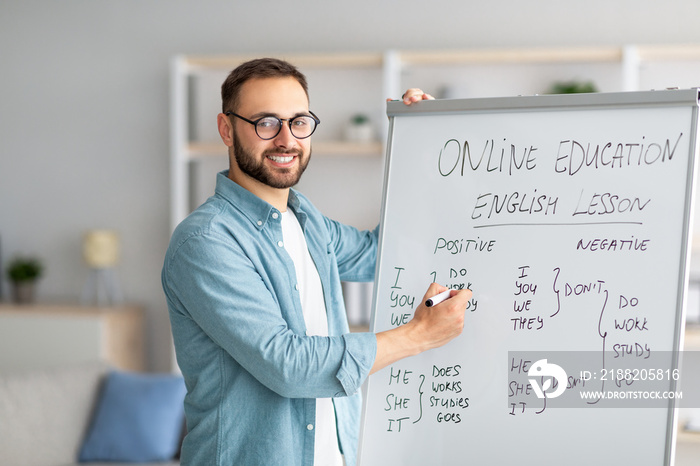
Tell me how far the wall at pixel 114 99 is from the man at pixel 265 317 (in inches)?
98.7

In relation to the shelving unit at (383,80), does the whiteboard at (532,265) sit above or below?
below

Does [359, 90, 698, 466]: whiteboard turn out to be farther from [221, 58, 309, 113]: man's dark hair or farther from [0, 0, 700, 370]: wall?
[0, 0, 700, 370]: wall

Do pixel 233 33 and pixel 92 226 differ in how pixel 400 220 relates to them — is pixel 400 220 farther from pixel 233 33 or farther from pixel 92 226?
pixel 92 226

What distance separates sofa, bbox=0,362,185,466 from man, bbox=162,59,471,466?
163cm

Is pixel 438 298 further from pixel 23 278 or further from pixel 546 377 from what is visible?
pixel 23 278

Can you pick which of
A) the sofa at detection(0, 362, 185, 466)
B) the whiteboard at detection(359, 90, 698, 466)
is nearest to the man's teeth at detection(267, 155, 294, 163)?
the whiteboard at detection(359, 90, 698, 466)

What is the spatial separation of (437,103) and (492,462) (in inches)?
30.5

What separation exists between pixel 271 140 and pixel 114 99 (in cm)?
319

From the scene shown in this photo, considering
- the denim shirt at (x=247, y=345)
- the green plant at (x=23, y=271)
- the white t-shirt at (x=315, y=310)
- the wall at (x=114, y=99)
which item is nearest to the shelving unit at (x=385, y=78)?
the wall at (x=114, y=99)

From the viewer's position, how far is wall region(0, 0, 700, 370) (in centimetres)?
419

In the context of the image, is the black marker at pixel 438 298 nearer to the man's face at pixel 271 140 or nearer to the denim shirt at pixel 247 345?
the denim shirt at pixel 247 345

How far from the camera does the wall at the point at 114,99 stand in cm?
419

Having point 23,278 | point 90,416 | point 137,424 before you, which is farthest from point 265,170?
point 23,278

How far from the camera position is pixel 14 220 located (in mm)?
4664
